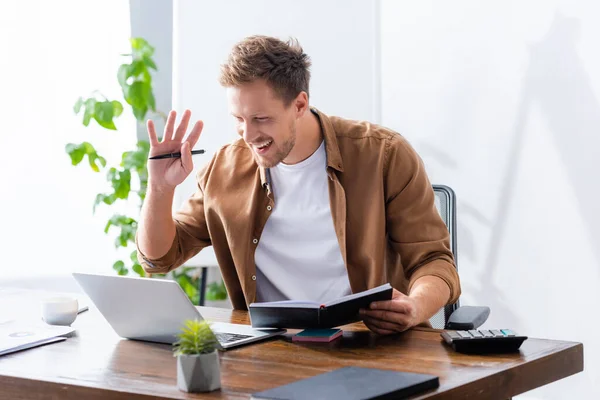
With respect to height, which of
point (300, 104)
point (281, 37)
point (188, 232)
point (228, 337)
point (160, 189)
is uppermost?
point (281, 37)

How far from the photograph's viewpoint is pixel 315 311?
155cm

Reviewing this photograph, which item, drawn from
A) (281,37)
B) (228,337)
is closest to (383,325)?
(228,337)

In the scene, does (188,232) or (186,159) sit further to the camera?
(188,232)

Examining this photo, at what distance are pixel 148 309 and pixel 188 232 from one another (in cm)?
69

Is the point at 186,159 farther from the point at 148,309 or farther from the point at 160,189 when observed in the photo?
the point at 148,309

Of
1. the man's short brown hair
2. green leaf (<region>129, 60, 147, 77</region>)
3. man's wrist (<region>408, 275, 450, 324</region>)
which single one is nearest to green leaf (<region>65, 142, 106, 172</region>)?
green leaf (<region>129, 60, 147, 77</region>)

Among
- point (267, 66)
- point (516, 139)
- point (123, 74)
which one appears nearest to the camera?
point (267, 66)

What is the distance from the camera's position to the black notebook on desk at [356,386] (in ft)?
3.79

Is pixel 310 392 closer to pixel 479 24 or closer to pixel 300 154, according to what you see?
pixel 300 154

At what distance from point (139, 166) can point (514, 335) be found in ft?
7.65

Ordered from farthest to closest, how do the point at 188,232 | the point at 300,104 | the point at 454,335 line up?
the point at 188,232 → the point at 300,104 → the point at 454,335

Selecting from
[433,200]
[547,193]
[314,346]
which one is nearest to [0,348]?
[314,346]

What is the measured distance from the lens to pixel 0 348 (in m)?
1.58

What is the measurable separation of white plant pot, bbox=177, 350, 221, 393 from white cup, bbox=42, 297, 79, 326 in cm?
65
